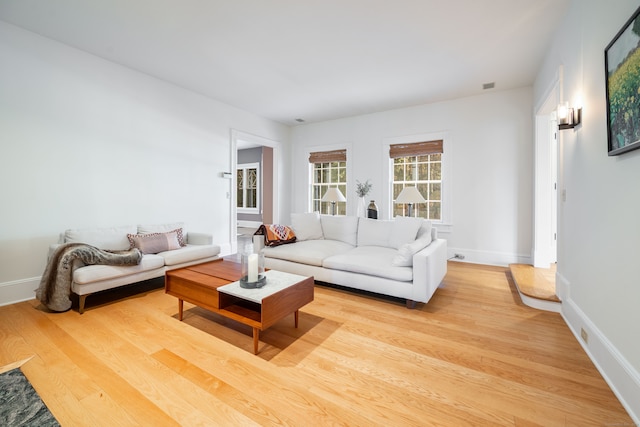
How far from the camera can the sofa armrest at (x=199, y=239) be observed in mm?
3996

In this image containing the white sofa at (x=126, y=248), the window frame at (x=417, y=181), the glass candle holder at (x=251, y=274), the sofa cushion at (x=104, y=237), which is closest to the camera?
the glass candle holder at (x=251, y=274)

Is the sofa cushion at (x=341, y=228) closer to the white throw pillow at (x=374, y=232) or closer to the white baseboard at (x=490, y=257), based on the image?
the white throw pillow at (x=374, y=232)

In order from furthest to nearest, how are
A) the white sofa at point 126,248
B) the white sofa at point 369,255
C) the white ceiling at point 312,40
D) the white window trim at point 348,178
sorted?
the white window trim at point 348,178 < the white sofa at point 369,255 < the white sofa at point 126,248 < the white ceiling at point 312,40

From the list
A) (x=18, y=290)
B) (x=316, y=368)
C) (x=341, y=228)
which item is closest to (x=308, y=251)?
(x=341, y=228)

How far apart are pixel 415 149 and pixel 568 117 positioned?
2.86 metres

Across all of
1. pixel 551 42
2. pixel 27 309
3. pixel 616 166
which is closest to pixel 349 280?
pixel 616 166

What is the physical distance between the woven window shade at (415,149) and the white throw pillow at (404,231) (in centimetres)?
209

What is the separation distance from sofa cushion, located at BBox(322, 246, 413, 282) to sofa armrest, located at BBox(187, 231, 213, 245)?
1.78 meters

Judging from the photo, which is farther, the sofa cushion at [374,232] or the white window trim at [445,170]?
the white window trim at [445,170]

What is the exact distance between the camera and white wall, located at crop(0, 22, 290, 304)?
9.46ft

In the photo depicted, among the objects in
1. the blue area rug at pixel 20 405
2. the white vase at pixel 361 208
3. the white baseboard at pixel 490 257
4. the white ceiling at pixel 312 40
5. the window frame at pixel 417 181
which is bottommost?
the blue area rug at pixel 20 405

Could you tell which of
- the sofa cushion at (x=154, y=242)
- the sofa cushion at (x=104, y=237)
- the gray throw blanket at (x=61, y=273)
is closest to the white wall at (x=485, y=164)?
the sofa cushion at (x=154, y=242)

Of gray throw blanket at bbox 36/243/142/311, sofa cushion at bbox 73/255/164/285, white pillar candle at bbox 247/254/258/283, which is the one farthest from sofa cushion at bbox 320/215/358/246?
gray throw blanket at bbox 36/243/142/311

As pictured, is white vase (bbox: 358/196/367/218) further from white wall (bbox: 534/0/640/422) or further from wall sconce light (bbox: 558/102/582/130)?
wall sconce light (bbox: 558/102/582/130)
